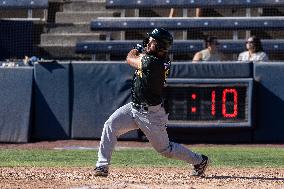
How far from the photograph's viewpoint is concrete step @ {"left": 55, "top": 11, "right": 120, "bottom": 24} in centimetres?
1975

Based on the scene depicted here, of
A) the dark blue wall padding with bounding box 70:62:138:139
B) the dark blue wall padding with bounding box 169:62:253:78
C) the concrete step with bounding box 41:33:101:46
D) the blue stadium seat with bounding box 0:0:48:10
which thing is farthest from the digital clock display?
the blue stadium seat with bounding box 0:0:48:10

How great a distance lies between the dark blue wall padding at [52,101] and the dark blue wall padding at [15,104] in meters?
0.20

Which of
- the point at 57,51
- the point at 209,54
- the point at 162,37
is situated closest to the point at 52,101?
the point at 209,54

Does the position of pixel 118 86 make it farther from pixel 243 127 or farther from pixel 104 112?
pixel 243 127

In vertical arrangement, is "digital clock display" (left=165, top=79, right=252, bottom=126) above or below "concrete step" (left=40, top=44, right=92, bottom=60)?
below

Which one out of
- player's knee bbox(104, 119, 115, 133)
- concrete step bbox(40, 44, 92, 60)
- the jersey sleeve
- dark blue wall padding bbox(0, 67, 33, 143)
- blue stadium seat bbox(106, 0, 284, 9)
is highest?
blue stadium seat bbox(106, 0, 284, 9)

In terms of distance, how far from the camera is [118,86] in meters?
14.0

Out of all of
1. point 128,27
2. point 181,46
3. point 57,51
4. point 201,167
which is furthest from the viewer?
point 57,51

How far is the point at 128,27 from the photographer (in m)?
18.2

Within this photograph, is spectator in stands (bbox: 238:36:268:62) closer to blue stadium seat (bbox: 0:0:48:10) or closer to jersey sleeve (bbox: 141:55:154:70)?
jersey sleeve (bbox: 141:55:154:70)

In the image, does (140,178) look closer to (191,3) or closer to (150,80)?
(150,80)

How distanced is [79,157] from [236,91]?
3587 mm

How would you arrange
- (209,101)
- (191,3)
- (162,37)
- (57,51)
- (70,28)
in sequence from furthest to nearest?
(70,28) < (57,51) < (191,3) < (209,101) < (162,37)

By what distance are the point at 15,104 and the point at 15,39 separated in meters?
4.25
